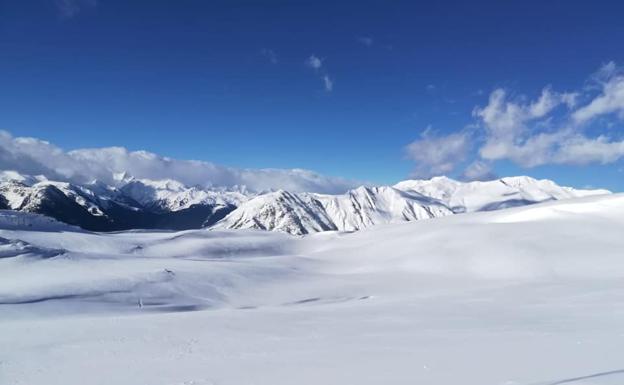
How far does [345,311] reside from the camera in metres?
29.8

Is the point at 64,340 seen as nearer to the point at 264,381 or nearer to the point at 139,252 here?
the point at 264,381

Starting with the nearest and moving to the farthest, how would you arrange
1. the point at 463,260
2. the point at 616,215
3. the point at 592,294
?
1. the point at 592,294
2. the point at 463,260
3. the point at 616,215

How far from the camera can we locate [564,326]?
2117 centimetres

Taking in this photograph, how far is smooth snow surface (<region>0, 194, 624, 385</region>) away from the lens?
50.9ft

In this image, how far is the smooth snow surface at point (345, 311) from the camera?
1552 centimetres

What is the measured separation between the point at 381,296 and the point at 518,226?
114 ft

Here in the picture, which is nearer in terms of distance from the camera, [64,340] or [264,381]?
[264,381]

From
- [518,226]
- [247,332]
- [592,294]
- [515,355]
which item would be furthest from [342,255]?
[515,355]

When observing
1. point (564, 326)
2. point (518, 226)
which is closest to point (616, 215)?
point (518, 226)

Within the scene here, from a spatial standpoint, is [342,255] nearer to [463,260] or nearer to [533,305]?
[463,260]

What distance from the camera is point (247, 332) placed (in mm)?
22875

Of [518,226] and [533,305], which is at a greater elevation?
[518,226]

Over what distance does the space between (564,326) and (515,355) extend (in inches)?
275

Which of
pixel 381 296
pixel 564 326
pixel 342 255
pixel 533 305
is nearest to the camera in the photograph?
pixel 564 326
